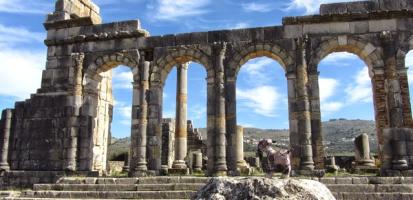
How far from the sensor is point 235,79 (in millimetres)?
15594

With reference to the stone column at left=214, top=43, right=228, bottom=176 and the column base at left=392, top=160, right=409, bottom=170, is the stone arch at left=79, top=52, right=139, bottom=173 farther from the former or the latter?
the column base at left=392, top=160, right=409, bottom=170

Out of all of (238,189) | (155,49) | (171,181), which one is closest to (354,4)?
(155,49)

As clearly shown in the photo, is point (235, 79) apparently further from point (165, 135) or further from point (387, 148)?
point (165, 135)

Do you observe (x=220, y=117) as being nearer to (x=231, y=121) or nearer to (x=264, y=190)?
(x=231, y=121)

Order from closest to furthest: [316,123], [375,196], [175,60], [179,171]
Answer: [375,196] → [316,123] → [179,171] → [175,60]

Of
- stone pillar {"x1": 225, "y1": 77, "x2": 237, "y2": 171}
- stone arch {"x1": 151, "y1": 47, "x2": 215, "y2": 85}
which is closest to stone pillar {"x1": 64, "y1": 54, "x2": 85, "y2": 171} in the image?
stone arch {"x1": 151, "y1": 47, "x2": 215, "y2": 85}

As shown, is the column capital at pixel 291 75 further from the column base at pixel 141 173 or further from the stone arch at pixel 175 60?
the column base at pixel 141 173

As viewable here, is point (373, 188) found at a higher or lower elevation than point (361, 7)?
lower

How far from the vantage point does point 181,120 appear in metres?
17.9

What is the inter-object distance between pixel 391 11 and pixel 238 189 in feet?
42.2

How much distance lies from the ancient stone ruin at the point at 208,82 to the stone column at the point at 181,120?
6 centimetres

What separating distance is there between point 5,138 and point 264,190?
15.3 metres

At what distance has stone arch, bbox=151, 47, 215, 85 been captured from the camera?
15.9 meters

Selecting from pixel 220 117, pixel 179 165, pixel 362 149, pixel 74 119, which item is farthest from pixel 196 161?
pixel 362 149
